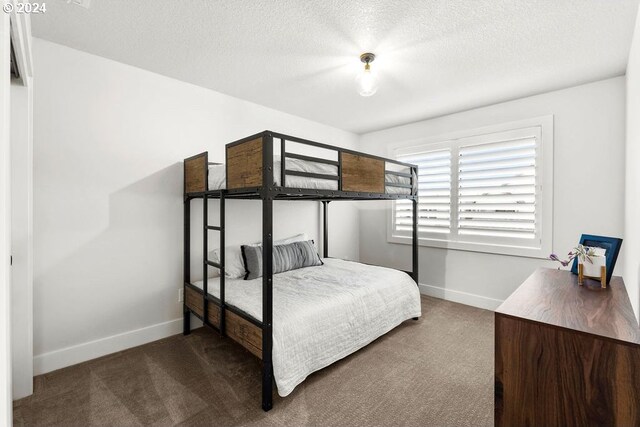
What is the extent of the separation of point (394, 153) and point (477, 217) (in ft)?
4.62

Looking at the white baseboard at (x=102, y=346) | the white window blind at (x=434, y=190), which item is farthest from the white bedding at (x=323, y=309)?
the white window blind at (x=434, y=190)

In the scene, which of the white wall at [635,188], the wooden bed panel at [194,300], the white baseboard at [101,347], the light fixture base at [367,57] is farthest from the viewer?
the wooden bed panel at [194,300]

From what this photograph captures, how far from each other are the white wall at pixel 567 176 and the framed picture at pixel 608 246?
3.87ft

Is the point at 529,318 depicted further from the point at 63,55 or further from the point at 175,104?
the point at 63,55

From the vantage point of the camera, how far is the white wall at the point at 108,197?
2123 millimetres

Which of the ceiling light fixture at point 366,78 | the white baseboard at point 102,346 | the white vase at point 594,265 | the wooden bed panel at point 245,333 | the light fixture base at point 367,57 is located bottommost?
the white baseboard at point 102,346

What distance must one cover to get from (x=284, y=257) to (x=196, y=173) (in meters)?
1.22

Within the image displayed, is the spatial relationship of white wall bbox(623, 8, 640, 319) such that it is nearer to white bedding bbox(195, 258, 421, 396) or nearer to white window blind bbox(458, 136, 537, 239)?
white window blind bbox(458, 136, 537, 239)

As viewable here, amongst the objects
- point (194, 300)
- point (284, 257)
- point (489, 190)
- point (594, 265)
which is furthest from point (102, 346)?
point (489, 190)

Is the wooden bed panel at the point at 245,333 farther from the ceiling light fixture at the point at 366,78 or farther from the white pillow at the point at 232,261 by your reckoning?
the ceiling light fixture at the point at 366,78

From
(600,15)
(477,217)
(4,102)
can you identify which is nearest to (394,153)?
(477,217)

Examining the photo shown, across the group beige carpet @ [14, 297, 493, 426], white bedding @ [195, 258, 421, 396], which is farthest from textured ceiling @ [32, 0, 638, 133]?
beige carpet @ [14, 297, 493, 426]

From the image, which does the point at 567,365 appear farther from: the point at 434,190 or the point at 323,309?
the point at 434,190

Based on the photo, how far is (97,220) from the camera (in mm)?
2318
